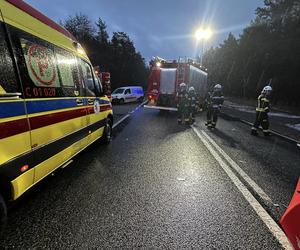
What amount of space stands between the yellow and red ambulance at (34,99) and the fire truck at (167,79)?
38.5 ft

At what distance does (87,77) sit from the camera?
6441 millimetres

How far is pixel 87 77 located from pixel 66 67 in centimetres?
135

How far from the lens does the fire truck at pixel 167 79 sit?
17.1 metres

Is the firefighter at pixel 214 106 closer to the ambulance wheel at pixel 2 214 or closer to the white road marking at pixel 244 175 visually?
the white road marking at pixel 244 175

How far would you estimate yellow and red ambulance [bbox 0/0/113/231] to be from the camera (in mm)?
3162

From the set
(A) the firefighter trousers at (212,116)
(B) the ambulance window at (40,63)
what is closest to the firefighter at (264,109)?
(A) the firefighter trousers at (212,116)

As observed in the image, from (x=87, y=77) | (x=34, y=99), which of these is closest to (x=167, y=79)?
(x=87, y=77)

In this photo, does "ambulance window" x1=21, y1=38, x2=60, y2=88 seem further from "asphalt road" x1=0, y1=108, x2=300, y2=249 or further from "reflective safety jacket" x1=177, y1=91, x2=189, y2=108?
"reflective safety jacket" x1=177, y1=91, x2=189, y2=108

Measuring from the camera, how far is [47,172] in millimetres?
4180

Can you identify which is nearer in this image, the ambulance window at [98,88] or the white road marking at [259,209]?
the white road marking at [259,209]

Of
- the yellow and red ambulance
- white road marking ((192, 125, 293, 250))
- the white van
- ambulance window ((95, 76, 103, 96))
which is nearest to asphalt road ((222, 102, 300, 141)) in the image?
white road marking ((192, 125, 293, 250))

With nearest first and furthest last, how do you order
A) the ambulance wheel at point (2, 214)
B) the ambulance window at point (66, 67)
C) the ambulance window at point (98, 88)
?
1. the ambulance wheel at point (2, 214)
2. the ambulance window at point (66, 67)
3. the ambulance window at point (98, 88)

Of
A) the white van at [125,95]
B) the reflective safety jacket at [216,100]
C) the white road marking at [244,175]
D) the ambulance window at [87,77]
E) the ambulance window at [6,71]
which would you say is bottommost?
the white van at [125,95]

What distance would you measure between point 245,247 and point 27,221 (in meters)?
2.66
